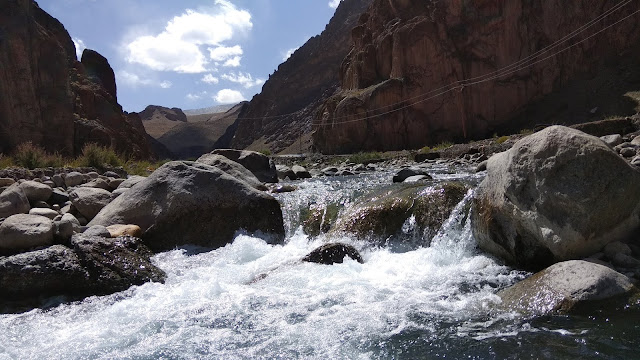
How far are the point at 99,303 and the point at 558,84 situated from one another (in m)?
39.4

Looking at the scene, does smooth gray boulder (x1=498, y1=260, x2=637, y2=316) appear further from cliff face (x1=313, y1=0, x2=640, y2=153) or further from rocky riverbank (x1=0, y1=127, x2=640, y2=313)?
cliff face (x1=313, y1=0, x2=640, y2=153)

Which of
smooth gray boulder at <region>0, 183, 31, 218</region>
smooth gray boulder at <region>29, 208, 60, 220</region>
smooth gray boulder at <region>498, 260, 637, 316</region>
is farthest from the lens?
smooth gray boulder at <region>29, 208, 60, 220</region>

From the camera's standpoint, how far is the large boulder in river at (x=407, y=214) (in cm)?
837

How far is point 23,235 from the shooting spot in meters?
6.85

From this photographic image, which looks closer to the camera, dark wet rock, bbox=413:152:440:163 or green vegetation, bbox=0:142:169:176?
green vegetation, bbox=0:142:169:176

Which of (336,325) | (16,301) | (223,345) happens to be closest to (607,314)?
(336,325)

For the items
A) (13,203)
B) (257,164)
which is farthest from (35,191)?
(257,164)

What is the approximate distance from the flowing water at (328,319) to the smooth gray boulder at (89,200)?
132 inches

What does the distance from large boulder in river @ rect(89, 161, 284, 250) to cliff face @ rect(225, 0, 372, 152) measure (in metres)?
76.9

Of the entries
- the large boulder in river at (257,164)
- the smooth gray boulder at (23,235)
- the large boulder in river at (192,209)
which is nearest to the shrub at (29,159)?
the large boulder in river at (257,164)

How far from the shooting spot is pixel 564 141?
581cm

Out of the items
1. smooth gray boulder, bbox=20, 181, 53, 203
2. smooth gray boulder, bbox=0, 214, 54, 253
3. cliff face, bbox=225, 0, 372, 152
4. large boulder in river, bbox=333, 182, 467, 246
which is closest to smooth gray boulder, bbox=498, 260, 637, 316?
large boulder in river, bbox=333, 182, 467, 246

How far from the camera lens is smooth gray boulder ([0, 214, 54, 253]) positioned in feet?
22.4

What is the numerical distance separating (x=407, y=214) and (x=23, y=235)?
243 inches
